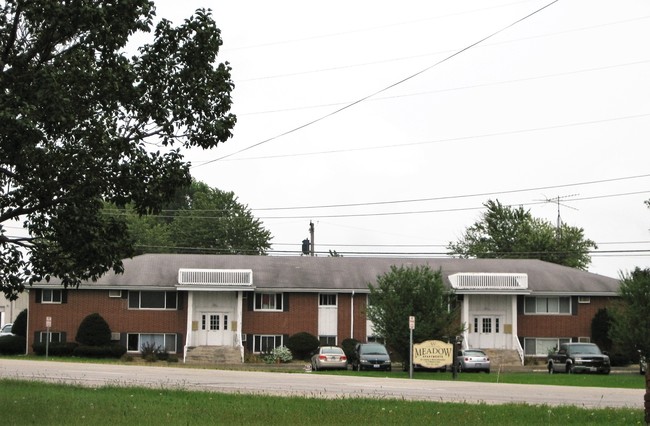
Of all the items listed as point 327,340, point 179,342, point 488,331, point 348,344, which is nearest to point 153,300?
point 179,342

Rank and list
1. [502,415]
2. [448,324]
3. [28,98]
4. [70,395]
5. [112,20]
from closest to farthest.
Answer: [28,98] < [112,20] < [502,415] < [70,395] < [448,324]

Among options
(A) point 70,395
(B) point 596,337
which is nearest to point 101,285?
(B) point 596,337

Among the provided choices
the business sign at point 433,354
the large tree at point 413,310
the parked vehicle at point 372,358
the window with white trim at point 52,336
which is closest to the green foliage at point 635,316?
the large tree at point 413,310

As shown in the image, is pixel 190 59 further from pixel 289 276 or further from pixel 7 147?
pixel 289 276

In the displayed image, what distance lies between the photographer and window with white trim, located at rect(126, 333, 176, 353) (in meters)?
66.0

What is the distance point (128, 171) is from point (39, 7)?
3.26m

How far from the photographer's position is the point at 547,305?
225ft

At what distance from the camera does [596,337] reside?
66.8 metres

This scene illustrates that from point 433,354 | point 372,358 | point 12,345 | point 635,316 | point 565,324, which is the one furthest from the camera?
point 565,324

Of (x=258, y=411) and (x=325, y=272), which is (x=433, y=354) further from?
(x=258, y=411)

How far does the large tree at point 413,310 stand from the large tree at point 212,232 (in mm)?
51594

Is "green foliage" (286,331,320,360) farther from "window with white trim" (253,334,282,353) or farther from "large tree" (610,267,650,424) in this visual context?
"large tree" (610,267,650,424)

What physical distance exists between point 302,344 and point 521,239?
39.8 meters

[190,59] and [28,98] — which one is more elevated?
[190,59]
